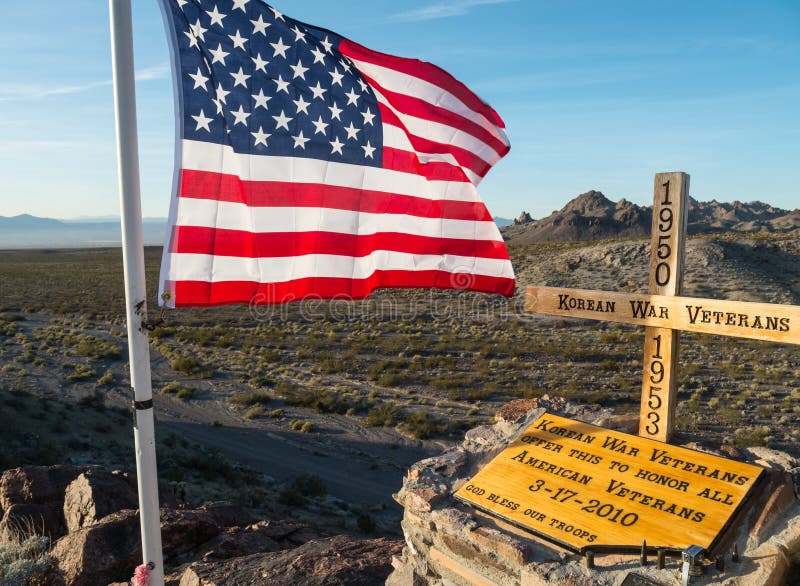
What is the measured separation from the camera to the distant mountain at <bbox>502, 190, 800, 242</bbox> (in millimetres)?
123938

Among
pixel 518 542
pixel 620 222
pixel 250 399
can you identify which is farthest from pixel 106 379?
pixel 620 222

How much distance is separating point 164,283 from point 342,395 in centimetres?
1560

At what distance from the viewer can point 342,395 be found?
1939cm

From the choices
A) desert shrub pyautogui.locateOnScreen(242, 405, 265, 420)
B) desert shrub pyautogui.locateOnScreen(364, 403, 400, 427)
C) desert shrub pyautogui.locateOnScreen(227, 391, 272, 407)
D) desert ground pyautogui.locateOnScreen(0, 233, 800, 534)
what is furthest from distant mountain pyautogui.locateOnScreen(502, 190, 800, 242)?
desert shrub pyautogui.locateOnScreen(242, 405, 265, 420)

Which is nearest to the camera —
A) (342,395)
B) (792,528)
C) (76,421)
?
Answer: (792,528)

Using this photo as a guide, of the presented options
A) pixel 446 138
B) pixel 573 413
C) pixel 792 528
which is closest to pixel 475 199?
pixel 446 138

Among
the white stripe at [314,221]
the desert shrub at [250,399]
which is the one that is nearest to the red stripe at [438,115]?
the white stripe at [314,221]

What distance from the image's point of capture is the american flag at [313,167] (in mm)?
4344

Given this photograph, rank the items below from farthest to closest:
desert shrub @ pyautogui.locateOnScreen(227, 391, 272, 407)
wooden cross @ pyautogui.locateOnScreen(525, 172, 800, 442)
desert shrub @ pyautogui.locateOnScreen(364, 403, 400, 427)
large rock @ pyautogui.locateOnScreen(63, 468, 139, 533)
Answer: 1. desert shrub @ pyautogui.locateOnScreen(227, 391, 272, 407)
2. desert shrub @ pyautogui.locateOnScreen(364, 403, 400, 427)
3. large rock @ pyautogui.locateOnScreen(63, 468, 139, 533)
4. wooden cross @ pyautogui.locateOnScreen(525, 172, 800, 442)

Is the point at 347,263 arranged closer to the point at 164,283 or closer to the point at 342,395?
the point at 164,283

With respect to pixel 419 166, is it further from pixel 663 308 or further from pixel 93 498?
pixel 93 498

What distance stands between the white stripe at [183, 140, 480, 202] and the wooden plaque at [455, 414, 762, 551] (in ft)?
8.08

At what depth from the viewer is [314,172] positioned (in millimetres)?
5082

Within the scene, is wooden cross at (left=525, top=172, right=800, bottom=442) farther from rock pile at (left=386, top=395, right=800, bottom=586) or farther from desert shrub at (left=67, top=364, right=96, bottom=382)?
desert shrub at (left=67, top=364, right=96, bottom=382)
